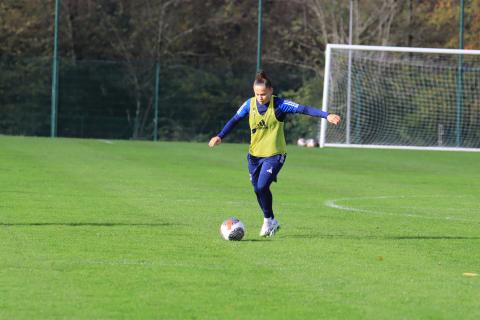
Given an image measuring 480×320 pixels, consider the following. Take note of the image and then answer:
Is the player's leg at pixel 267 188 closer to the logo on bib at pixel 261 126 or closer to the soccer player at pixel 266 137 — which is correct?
the soccer player at pixel 266 137

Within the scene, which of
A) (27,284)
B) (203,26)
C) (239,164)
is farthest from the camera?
(203,26)

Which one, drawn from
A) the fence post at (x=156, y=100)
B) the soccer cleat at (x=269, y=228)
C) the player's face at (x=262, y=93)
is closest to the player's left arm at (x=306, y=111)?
the player's face at (x=262, y=93)

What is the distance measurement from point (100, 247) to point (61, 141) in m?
23.6

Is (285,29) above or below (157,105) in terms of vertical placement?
above

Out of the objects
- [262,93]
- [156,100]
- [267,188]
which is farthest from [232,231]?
[156,100]

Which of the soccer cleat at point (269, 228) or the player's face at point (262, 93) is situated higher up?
the player's face at point (262, 93)

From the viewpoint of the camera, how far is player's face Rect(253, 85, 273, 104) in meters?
12.5

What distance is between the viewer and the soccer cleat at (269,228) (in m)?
12.5

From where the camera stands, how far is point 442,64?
123 ft

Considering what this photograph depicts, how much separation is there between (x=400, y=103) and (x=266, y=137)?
66.1ft

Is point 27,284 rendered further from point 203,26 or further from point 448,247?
point 203,26

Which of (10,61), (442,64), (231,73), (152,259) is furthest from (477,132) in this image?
(152,259)

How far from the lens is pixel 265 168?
1269 cm

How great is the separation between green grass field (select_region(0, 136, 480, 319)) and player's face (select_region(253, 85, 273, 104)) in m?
1.45
